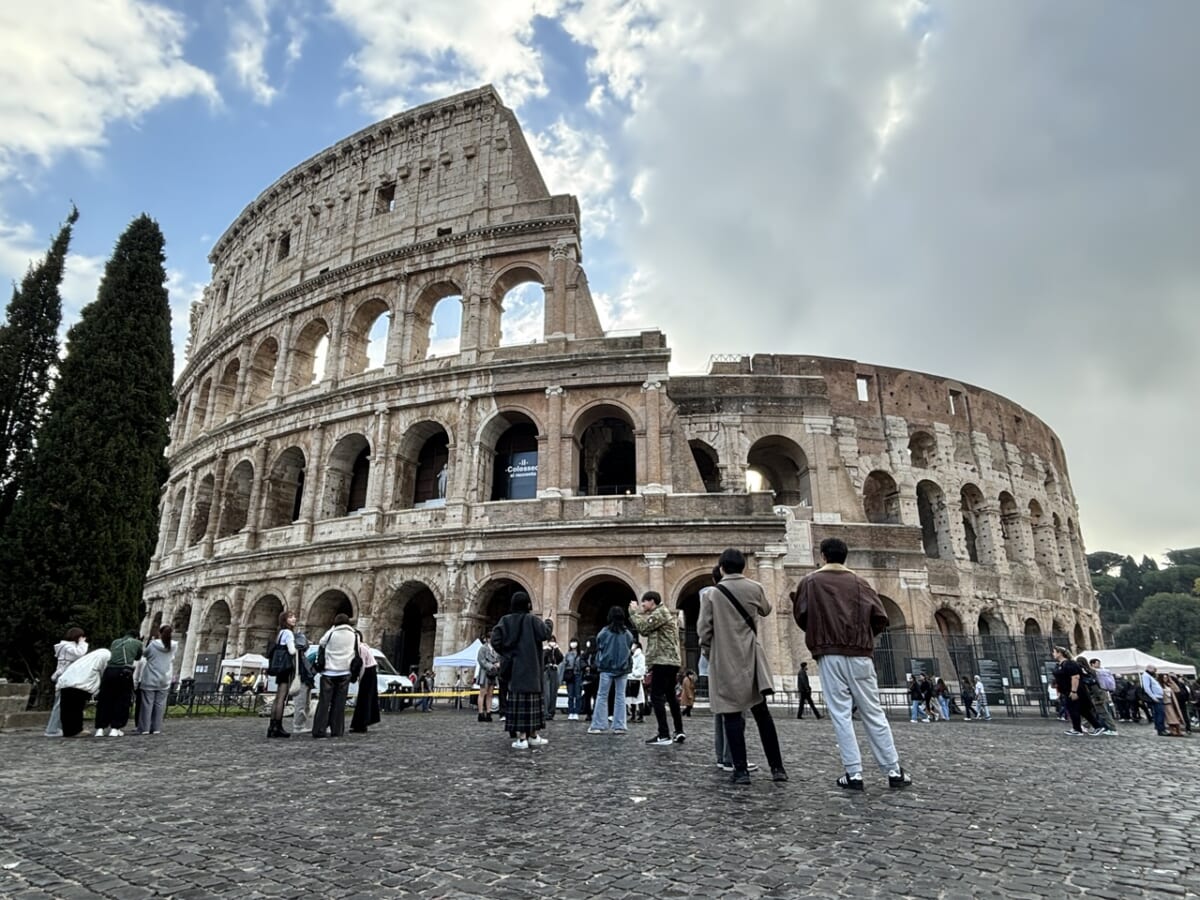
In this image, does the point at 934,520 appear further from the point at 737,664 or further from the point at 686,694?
the point at 737,664

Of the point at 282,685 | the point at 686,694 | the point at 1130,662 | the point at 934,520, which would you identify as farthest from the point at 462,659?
the point at 934,520

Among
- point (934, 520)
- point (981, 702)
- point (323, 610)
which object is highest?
point (934, 520)

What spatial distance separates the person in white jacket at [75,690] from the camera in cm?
885

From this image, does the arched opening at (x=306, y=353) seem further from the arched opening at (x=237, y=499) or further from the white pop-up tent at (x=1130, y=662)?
the white pop-up tent at (x=1130, y=662)

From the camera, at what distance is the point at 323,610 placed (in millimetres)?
19656

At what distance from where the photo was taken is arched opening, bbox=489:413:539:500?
763 inches

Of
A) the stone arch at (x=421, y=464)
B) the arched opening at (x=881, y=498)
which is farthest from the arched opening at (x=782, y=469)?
the stone arch at (x=421, y=464)

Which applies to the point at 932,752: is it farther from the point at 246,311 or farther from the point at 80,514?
the point at 246,311

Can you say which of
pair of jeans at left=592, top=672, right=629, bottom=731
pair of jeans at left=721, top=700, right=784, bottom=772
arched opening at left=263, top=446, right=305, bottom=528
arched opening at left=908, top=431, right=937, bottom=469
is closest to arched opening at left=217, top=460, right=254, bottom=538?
arched opening at left=263, top=446, right=305, bottom=528

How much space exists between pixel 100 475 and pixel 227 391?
15.2 m

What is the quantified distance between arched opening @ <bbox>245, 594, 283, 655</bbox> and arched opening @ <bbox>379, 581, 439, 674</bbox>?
411 centimetres

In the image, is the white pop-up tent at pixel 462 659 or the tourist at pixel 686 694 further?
the white pop-up tent at pixel 462 659

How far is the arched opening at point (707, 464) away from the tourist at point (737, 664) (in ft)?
Answer: 53.8

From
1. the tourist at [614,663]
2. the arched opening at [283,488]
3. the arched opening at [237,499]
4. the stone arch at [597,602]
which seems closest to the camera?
the tourist at [614,663]
